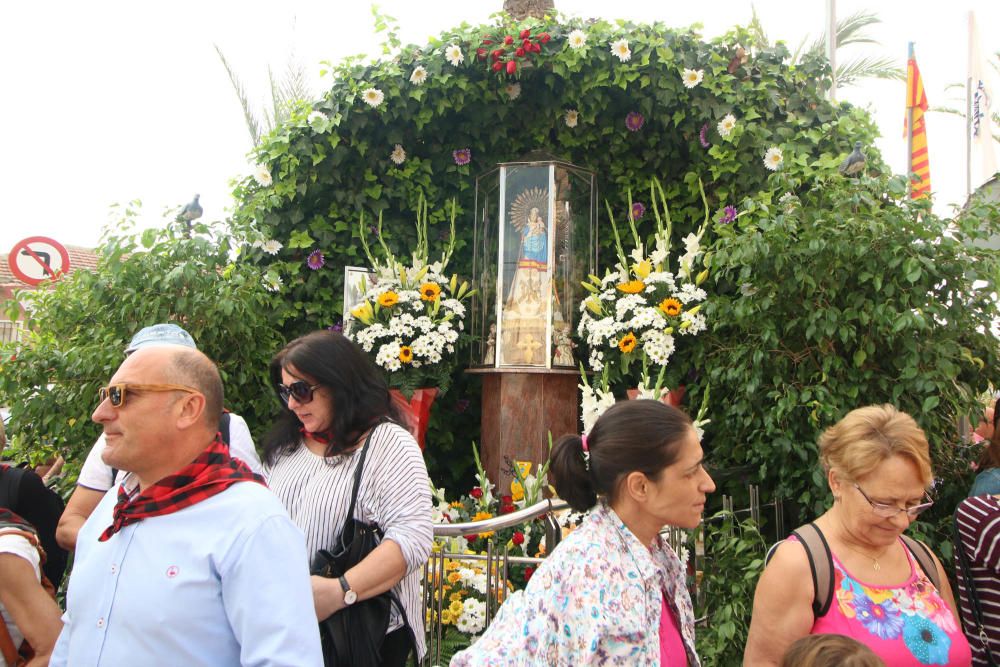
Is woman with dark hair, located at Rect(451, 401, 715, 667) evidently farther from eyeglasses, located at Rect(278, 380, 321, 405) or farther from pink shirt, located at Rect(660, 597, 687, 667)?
eyeglasses, located at Rect(278, 380, 321, 405)

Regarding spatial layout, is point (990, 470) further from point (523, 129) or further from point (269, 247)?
point (269, 247)

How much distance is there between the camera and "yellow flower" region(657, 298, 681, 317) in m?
5.60

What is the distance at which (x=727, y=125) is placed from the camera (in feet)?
19.2

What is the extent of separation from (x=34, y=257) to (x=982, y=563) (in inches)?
411

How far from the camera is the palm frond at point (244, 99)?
1579 centimetres

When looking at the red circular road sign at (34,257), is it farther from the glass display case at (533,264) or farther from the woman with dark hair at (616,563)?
the woman with dark hair at (616,563)

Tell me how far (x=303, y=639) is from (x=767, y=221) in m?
3.58

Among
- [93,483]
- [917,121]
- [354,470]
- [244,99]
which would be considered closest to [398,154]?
[93,483]

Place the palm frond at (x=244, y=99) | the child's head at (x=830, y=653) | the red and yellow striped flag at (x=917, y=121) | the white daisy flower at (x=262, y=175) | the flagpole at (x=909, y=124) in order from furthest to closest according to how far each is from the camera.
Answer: the palm frond at (x=244, y=99) < the red and yellow striped flag at (x=917, y=121) < the flagpole at (x=909, y=124) < the white daisy flower at (x=262, y=175) < the child's head at (x=830, y=653)

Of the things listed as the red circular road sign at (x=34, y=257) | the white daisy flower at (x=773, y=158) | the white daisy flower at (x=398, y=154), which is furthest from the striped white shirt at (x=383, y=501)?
the red circular road sign at (x=34, y=257)

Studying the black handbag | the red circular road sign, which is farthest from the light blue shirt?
the red circular road sign

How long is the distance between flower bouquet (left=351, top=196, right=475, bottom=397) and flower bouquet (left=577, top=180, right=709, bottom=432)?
975 mm

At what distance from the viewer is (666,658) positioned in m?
2.04

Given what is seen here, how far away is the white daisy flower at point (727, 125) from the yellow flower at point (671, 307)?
4.06 feet
